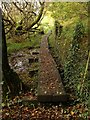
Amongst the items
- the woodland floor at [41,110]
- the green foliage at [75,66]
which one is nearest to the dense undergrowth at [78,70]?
the green foliage at [75,66]

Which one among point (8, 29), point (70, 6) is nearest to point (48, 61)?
point (70, 6)

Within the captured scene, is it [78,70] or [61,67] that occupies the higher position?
[78,70]

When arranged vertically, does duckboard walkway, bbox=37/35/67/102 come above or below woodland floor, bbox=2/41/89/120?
above

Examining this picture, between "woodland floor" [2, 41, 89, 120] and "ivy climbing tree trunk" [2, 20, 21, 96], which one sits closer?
"woodland floor" [2, 41, 89, 120]

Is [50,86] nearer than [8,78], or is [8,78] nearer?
[50,86]

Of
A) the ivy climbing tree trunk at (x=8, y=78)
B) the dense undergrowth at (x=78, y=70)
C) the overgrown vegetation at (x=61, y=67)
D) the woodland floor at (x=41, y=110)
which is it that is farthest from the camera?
the ivy climbing tree trunk at (x=8, y=78)

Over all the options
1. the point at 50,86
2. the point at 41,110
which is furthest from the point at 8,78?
the point at 41,110

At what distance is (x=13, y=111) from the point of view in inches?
162

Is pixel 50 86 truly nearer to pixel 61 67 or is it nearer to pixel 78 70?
pixel 78 70

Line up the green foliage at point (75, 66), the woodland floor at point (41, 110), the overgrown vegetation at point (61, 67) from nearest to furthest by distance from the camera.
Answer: the woodland floor at point (41, 110)
the overgrown vegetation at point (61, 67)
the green foliage at point (75, 66)

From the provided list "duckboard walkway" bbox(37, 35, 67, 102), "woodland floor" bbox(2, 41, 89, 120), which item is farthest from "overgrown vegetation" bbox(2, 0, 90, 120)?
"duckboard walkway" bbox(37, 35, 67, 102)

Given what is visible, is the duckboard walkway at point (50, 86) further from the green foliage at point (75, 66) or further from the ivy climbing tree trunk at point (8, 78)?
the ivy climbing tree trunk at point (8, 78)

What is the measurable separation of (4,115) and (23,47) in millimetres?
7090

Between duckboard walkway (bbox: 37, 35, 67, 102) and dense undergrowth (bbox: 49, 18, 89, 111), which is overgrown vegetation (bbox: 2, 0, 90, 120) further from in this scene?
duckboard walkway (bbox: 37, 35, 67, 102)
